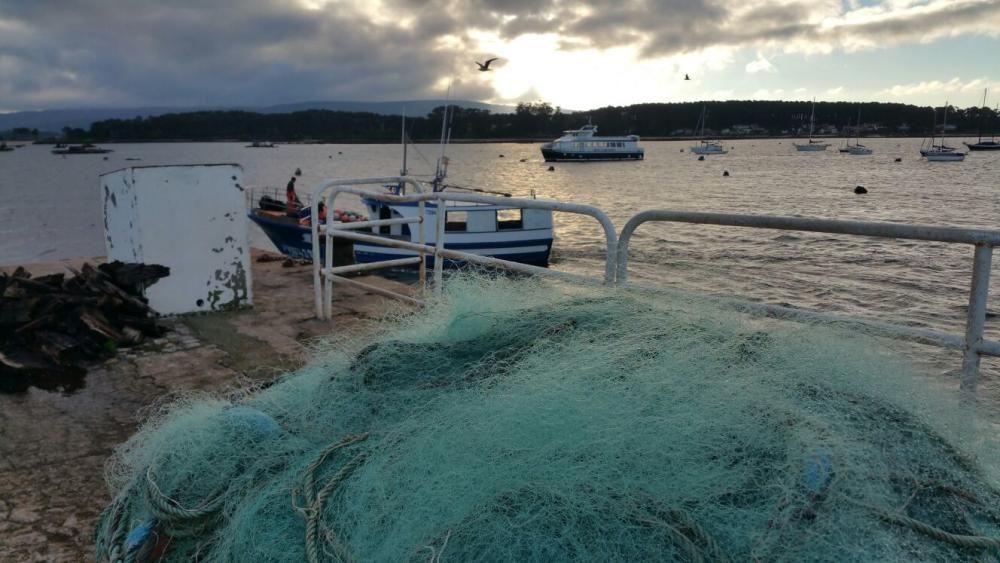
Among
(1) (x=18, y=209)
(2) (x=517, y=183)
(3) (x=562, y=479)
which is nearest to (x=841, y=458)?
(3) (x=562, y=479)

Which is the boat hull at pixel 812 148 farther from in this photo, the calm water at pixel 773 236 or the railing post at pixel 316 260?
the railing post at pixel 316 260

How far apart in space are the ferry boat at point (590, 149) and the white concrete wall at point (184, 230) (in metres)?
86.3

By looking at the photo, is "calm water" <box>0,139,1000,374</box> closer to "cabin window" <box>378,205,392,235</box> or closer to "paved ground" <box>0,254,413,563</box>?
"paved ground" <box>0,254,413,563</box>

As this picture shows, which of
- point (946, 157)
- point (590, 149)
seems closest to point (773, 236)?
point (590, 149)

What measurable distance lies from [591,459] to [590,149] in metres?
93.4

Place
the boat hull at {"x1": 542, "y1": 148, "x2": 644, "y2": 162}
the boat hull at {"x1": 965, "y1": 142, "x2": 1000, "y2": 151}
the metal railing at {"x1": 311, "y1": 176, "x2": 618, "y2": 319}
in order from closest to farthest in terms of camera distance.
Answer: the metal railing at {"x1": 311, "y1": 176, "x2": 618, "y2": 319} < the boat hull at {"x1": 542, "y1": 148, "x2": 644, "y2": 162} < the boat hull at {"x1": 965, "y1": 142, "x2": 1000, "y2": 151}

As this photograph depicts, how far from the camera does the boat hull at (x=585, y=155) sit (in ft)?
302

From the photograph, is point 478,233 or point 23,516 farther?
point 478,233

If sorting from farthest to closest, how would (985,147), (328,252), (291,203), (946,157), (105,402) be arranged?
(985,147) < (946,157) < (291,203) < (328,252) < (105,402)

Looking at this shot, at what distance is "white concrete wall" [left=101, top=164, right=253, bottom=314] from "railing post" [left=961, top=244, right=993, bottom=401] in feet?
18.6

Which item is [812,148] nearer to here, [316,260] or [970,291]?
[316,260]

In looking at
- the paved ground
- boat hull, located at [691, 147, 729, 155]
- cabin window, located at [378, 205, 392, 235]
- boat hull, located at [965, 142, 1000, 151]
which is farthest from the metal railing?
boat hull, located at [965, 142, 1000, 151]

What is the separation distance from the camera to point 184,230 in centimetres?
627

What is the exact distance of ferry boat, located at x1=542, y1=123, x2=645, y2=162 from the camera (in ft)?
300
